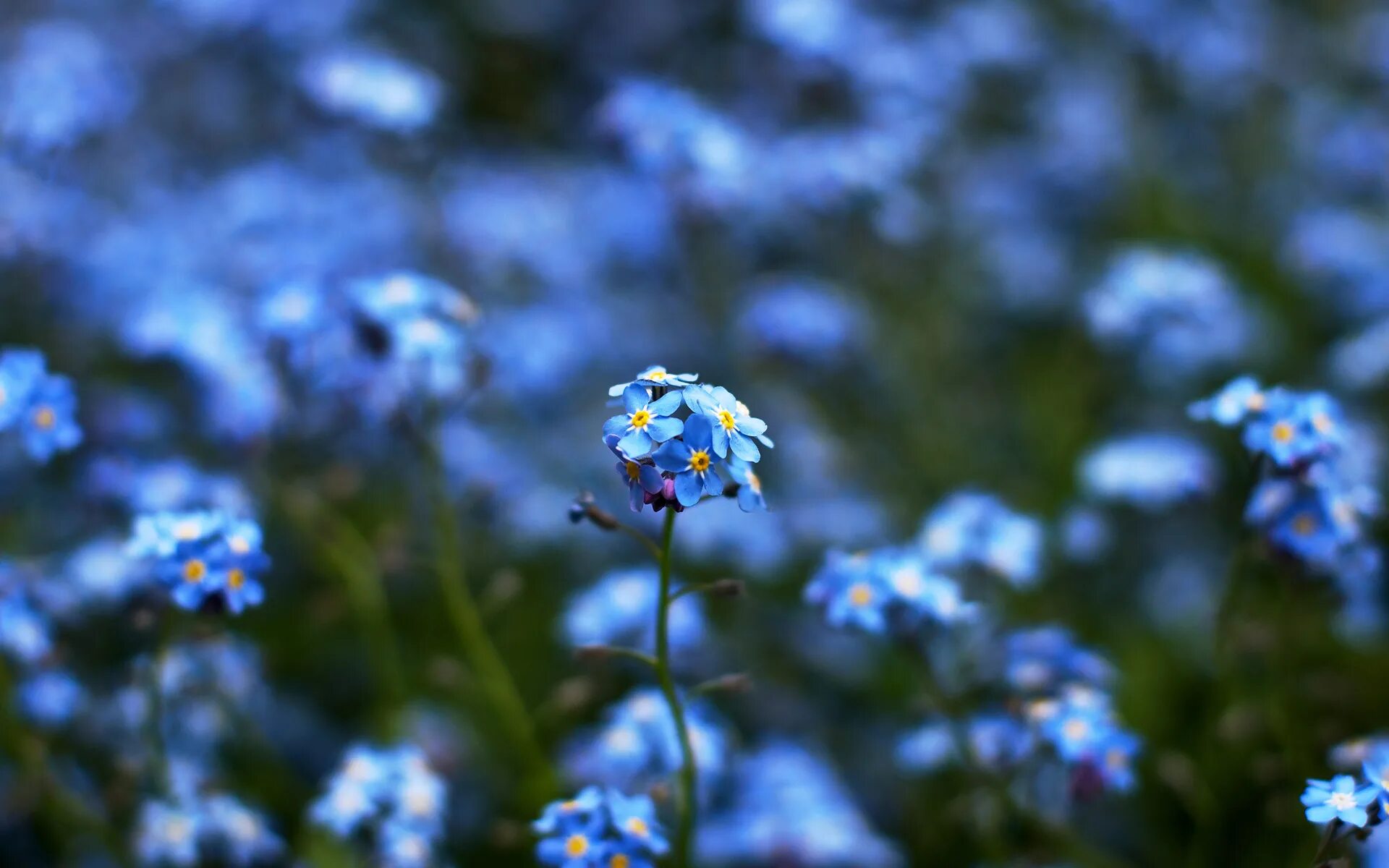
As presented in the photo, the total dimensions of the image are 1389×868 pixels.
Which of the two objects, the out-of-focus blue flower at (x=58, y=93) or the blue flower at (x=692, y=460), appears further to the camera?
the out-of-focus blue flower at (x=58, y=93)

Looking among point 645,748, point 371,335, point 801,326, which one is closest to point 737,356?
point 801,326

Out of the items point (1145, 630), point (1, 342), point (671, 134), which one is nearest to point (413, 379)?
point (671, 134)

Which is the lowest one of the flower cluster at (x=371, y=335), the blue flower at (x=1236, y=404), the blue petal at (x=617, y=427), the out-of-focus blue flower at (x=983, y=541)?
the blue petal at (x=617, y=427)

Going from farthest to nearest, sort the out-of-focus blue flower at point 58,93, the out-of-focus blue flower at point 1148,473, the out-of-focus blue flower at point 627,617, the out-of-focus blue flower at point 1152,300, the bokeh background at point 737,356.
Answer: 1. the out-of-focus blue flower at point 58,93
2. the out-of-focus blue flower at point 1152,300
3. the out-of-focus blue flower at point 1148,473
4. the bokeh background at point 737,356
5. the out-of-focus blue flower at point 627,617

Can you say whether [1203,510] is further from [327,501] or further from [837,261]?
[327,501]

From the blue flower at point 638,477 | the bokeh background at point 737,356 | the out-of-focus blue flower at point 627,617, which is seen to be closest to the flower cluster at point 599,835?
the bokeh background at point 737,356

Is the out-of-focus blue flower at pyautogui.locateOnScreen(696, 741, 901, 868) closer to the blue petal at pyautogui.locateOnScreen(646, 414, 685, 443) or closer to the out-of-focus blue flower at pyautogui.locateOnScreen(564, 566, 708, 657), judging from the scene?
the out-of-focus blue flower at pyautogui.locateOnScreen(564, 566, 708, 657)

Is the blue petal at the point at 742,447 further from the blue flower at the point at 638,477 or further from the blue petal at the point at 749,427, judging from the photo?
the blue flower at the point at 638,477
